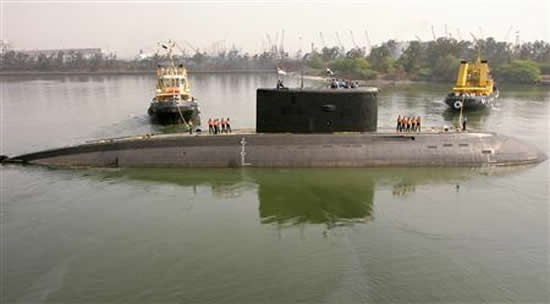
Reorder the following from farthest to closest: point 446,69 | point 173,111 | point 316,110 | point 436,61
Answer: point 436,61 < point 446,69 < point 173,111 < point 316,110

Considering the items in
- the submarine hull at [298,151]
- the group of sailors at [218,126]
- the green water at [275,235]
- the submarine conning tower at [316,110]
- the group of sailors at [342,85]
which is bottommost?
the green water at [275,235]

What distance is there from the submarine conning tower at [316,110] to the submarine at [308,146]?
0.12 ft

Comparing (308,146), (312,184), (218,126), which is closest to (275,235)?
(312,184)

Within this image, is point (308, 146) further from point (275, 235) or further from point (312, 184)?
point (275, 235)

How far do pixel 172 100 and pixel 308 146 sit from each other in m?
16.7

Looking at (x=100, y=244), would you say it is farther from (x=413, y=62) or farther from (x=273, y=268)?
(x=413, y=62)

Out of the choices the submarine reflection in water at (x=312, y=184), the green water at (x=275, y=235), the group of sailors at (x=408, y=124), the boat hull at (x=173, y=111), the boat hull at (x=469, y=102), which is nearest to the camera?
the green water at (x=275, y=235)

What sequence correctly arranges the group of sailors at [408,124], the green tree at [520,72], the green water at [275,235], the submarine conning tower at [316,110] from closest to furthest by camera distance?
1. the green water at [275,235]
2. the submarine conning tower at [316,110]
3. the group of sailors at [408,124]
4. the green tree at [520,72]

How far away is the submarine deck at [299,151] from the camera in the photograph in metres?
16.5

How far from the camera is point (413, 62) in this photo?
89.2 m

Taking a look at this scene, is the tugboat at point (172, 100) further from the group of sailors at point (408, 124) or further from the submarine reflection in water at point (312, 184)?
the group of sailors at point (408, 124)

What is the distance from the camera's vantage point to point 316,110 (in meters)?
16.1

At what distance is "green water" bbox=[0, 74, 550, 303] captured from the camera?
8633mm

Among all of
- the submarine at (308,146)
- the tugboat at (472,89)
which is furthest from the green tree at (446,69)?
the submarine at (308,146)
